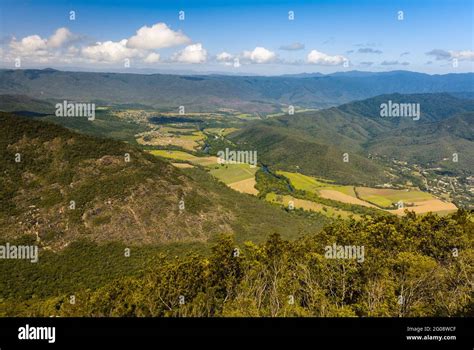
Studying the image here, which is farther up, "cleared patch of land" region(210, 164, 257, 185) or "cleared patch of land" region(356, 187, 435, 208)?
"cleared patch of land" region(210, 164, 257, 185)

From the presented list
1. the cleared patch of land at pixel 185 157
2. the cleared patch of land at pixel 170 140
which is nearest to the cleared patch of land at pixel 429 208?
the cleared patch of land at pixel 185 157

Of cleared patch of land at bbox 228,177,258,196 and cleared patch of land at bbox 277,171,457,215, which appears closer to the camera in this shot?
cleared patch of land at bbox 277,171,457,215

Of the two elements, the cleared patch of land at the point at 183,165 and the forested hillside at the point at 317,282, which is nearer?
the forested hillside at the point at 317,282

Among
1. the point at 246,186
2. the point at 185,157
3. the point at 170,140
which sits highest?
the point at 170,140

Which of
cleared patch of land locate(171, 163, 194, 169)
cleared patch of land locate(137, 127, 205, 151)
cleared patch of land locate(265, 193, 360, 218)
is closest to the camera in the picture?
cleared patch of land locate(265, 193, 360, 218)

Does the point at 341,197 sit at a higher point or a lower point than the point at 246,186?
lower

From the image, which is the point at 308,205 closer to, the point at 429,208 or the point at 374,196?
the point at 374,196

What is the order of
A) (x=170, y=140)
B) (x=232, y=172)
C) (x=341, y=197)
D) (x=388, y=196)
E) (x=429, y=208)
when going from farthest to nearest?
(x=170, y=140) < (x=232, y=172) < (x=388, y=196) < (x=341, y=197) < (x=429, y=208)

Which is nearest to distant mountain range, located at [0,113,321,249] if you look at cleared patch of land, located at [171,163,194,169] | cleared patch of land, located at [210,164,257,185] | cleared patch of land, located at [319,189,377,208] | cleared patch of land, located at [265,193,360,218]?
cleared patch of land, located at [265,193,360,218]

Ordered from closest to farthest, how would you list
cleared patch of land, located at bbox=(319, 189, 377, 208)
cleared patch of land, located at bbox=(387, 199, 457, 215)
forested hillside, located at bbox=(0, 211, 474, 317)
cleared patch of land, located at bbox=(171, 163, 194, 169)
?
forested hillside, located at bbox=(0, 211, 474, 317) → cleared patch of land, located at bbox=(387, 199, 457, 215) → cleared patch of land, located at bbox=(319, 189, 377, 208) → cleared patch of land, located at bbox=(171, 163, 194, 169)

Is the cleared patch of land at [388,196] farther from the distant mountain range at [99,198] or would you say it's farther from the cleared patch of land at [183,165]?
the cleared patch of land at [183,165]

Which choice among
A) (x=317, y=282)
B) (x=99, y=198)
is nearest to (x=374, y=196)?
(x=99, y=198)

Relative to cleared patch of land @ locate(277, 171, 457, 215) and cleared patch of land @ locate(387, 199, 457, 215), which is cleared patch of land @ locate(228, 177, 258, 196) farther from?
cleared patch of land @ locate(387, 199, 457, 215)

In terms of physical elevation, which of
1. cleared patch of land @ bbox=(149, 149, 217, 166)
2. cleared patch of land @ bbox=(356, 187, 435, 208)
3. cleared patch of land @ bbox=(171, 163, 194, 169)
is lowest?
cleared patch of land @ bbox=(356, 187, 435, 208)
